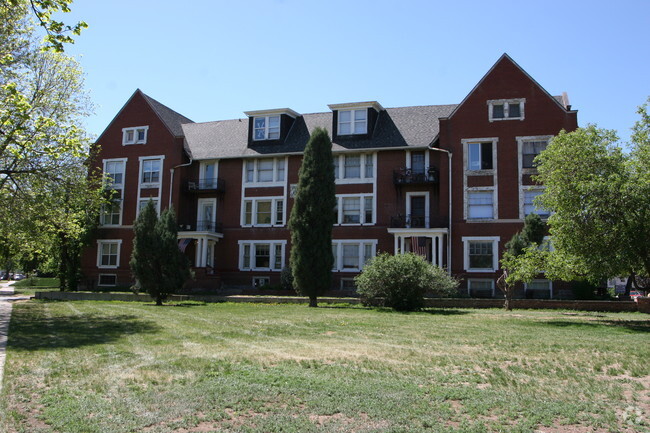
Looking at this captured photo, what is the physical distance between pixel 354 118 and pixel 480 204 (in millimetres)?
9949

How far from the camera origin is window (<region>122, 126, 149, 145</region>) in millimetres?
40719

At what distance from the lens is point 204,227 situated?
38812mm

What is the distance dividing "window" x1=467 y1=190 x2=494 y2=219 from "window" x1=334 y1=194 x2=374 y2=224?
20.0 feet

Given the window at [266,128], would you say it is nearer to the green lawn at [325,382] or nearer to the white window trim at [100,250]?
the white window trim at [100,250]

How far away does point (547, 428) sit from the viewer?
5816 mm

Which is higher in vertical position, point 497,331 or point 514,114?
point 514,114

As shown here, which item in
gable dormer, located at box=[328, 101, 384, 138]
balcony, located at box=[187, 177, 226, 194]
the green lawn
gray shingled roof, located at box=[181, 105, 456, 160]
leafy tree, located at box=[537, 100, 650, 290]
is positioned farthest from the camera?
balcony, located at box=[187, 177, 226, 194]

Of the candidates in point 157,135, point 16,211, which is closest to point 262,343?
point 16,211

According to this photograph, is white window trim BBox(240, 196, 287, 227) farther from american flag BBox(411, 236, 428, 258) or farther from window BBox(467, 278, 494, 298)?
window BBox(467, 278, 494, 298)

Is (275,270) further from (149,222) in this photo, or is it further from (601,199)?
(601,199)

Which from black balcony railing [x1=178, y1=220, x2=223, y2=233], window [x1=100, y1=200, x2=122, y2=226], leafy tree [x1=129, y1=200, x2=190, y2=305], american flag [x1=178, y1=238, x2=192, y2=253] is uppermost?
window [x1=100, y1=200, x2=122, y2=226]

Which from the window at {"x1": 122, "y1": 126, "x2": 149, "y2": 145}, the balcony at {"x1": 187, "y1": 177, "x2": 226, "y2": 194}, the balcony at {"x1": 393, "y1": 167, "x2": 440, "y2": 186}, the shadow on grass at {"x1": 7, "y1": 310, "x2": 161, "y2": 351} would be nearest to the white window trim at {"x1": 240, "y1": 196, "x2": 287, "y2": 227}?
the balcony at {"x1": 187, "y1": 177, "x2": 226, "y2": 194}

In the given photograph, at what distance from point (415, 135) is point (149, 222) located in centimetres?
1771

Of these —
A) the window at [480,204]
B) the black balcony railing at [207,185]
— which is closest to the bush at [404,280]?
the window at [480,204]
